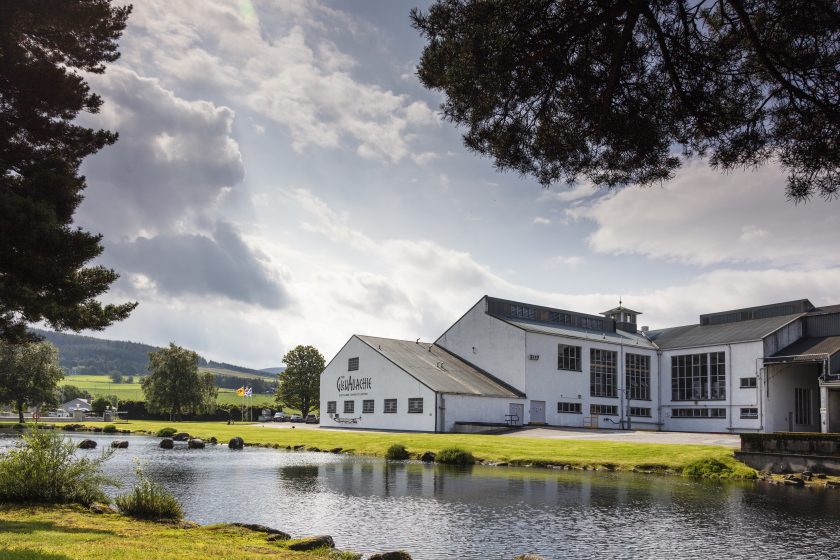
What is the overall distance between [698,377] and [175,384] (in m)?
61.4

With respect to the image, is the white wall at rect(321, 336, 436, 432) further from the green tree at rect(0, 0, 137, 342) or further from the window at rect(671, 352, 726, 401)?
the green tree at rect(0, 0, 137, 342)

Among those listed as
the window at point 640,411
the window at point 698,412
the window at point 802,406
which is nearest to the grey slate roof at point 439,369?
the window at point 640,411

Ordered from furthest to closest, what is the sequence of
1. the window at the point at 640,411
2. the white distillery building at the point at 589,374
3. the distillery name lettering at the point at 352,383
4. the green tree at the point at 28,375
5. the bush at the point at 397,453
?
1. the green tree at the point at 28,375
2. the window at the point at 640,411
3. the distillery name lettering at the point at 352,383
4. the white distillery building at the point at 589,374
5. the bush at the point at 397,453

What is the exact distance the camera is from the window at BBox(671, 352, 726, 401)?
63.9m

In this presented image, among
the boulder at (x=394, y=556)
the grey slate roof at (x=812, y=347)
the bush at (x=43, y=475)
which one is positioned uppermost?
the grey slate roof at (x=812, y=347)

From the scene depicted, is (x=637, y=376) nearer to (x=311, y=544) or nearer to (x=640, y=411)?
(x=640, y=411)

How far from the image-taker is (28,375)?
7144 cm

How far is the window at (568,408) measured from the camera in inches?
2539

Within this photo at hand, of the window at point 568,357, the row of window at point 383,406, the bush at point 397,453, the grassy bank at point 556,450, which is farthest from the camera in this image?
the window at point 568,357

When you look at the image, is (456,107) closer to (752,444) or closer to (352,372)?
(752,444)

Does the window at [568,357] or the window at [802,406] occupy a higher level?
the window at [568,357]

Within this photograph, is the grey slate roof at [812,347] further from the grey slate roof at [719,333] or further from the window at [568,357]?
the window at [568,357]

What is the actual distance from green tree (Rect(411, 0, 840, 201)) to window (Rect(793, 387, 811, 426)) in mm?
57326

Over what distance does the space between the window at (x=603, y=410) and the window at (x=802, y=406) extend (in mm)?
15894
